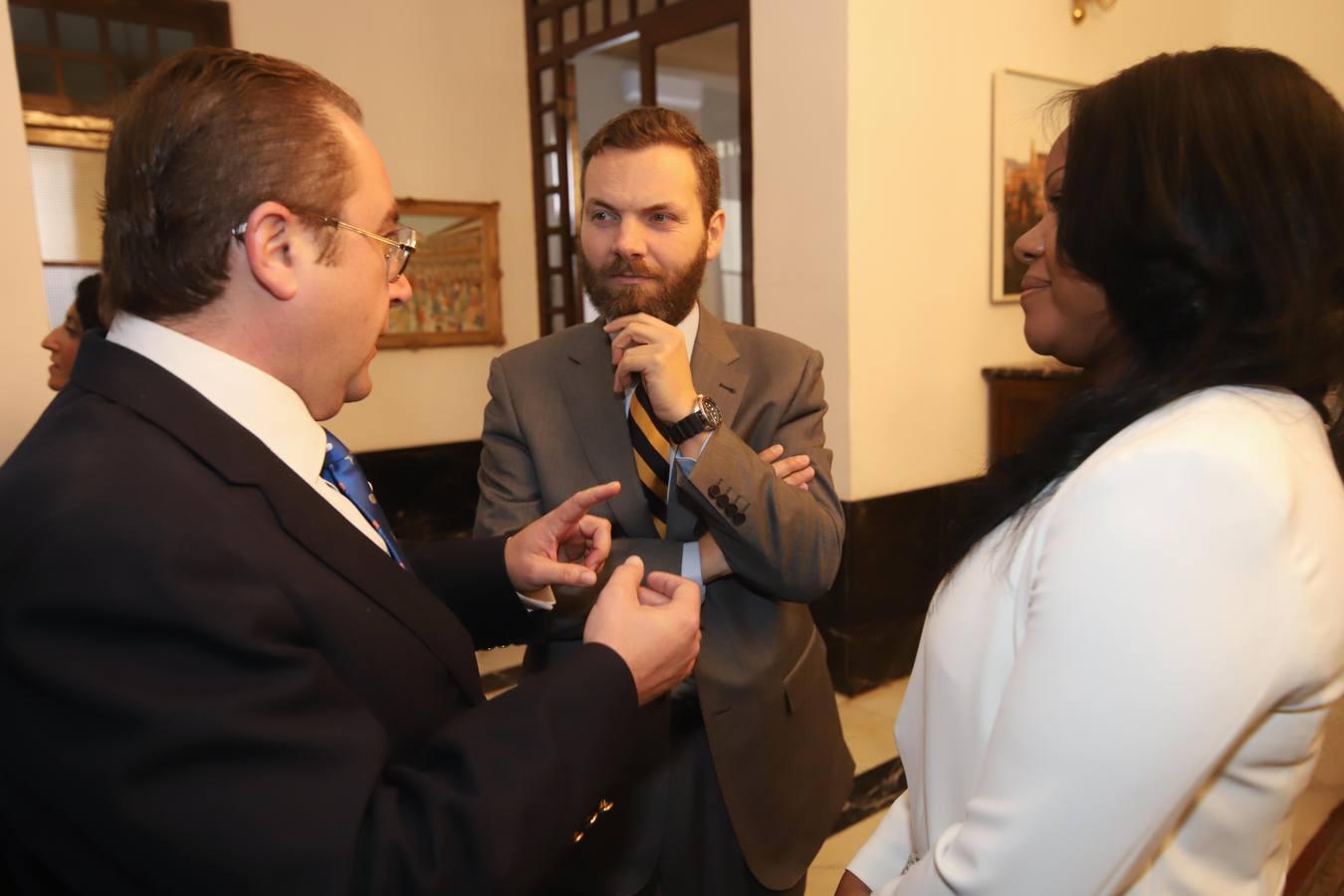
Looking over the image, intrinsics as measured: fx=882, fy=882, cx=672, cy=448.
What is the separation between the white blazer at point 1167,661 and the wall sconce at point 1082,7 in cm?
400

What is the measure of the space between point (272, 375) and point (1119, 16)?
474cm

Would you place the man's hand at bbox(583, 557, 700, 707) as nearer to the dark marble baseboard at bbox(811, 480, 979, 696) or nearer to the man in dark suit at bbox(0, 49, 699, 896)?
the man in dark suit at bbox(0, 49, 699, 896)

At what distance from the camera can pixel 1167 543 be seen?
2.57ft

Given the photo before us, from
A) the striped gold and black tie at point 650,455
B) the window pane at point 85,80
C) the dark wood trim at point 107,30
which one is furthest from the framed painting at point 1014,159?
the window pane at point 85,80

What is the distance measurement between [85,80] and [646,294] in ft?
13.2

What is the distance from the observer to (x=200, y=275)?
0.96 metres

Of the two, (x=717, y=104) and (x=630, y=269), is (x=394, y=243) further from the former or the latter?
(x=717, y=104)

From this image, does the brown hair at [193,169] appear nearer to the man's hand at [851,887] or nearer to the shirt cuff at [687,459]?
the shirt cuff at [687,459]

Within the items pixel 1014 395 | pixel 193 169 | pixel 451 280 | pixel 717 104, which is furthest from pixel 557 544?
pixel 717 104

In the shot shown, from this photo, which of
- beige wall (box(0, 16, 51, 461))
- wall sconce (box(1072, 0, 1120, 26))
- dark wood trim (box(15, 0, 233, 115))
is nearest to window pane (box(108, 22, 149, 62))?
dark wood trim (box(15, 0, 233, 115))

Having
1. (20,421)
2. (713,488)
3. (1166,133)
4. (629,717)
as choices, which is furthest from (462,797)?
(20,421)

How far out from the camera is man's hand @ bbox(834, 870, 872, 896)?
123 cm

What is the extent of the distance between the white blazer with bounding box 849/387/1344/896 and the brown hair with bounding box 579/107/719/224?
1.17 meters

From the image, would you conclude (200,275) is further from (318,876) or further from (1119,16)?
(1119,16)
